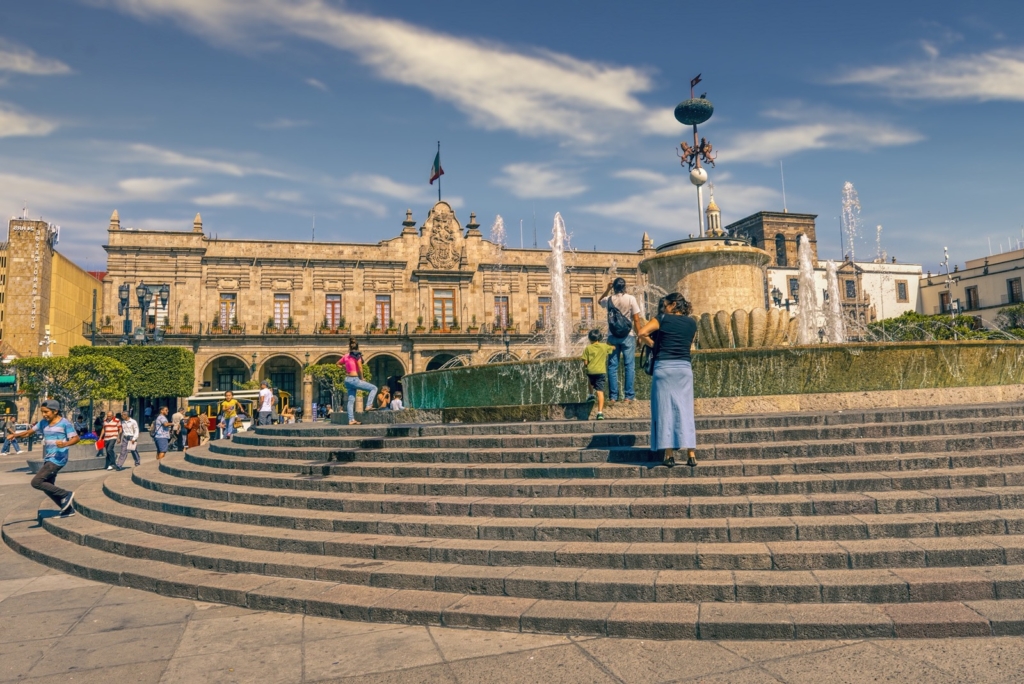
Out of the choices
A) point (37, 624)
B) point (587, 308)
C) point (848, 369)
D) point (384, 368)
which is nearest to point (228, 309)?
point (384, 368)

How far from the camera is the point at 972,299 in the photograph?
51625 millimetres

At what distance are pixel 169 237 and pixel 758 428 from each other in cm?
4055

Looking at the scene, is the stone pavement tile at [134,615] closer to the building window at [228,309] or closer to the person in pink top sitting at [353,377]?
the person in pink top sitting at [353,377]

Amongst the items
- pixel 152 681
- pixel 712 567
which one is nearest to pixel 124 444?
pixel 152 681

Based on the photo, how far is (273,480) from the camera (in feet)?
25.3

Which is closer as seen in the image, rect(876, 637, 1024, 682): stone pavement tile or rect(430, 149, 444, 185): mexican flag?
rect(876, 637, 1024, 682): stone pavement tile

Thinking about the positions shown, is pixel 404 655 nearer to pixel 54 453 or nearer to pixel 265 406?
pixel 54 453

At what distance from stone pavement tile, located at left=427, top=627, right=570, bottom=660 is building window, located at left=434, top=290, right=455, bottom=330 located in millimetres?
39198

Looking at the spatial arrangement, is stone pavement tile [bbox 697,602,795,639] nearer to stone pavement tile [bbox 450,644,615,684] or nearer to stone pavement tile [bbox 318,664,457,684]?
stone pavement tile [bbox 450,644,615,684]

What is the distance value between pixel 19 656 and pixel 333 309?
128ft

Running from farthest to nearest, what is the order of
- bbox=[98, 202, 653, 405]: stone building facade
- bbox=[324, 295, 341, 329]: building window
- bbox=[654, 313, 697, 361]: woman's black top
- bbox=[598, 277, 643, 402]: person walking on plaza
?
bbox=[324, 295, 341, 329]: building window
bbox=[98, 202, 653, 405]: stone building facade
bbox=[598, 277, 643, 402]: person walking on plaza
bbox=[654, 313, 697, 361]: woman's black top

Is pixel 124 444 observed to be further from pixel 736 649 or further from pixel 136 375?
pixel 136 375

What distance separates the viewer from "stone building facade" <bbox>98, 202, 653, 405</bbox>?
3925 cm

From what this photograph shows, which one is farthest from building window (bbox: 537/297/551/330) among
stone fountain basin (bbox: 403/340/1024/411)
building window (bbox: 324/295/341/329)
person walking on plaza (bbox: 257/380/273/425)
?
stone fountain basin (bbox: 403/340/1024/411)
